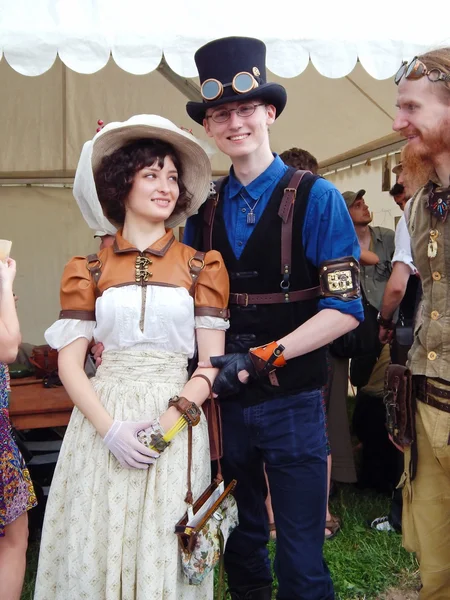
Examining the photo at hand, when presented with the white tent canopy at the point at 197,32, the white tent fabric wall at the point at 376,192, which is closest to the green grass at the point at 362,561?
the white tent canopy at the point at 197,32

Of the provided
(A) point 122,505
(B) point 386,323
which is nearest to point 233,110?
(A) point 122,505

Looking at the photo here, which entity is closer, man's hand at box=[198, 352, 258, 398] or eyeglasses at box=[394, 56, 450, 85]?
eyeglasses at box=[394, 56, 450, 85]

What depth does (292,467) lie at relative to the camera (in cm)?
207

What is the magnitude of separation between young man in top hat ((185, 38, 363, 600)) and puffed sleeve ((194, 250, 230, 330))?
8cm

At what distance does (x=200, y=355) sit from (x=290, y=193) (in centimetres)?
59

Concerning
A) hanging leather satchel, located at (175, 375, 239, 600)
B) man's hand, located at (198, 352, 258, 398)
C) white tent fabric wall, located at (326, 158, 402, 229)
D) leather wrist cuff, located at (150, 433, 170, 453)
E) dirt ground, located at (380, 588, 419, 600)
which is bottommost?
dirt ground, located at (380, 588, 419, 600)

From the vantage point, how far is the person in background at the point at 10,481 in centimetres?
204

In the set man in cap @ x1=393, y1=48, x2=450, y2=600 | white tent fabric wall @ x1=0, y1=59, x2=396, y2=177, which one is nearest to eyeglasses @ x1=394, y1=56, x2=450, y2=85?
man in cap @ x1=393, y1=48, x2=450, y2=600

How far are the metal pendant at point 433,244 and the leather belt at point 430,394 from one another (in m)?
0.40

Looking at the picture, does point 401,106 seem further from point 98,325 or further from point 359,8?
point 359,8

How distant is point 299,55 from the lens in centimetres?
309

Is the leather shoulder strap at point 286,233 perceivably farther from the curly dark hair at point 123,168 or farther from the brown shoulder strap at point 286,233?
the curly dark hair at point 123,168

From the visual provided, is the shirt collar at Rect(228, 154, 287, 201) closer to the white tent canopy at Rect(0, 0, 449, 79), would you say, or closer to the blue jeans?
the blue jeans

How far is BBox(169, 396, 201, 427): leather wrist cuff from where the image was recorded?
A: 1932mm
